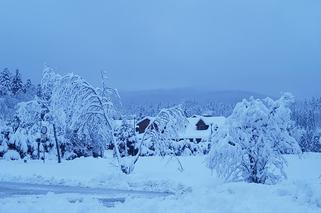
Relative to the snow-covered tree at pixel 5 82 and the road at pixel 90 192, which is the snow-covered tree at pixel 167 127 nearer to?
the road at pixel 90 192

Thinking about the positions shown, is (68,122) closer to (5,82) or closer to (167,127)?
(167,127)

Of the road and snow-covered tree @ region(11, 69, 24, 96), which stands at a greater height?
snow-covered tree @ region(11, 69, 24, 96)

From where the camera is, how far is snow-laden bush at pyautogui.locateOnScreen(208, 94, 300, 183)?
22094 millimetres

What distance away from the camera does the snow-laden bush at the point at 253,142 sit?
72.5ft

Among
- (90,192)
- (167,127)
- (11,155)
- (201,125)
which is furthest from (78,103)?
(201,125)

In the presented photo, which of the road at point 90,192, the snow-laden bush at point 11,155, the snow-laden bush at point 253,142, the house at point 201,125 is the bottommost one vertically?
the house at point 201,125

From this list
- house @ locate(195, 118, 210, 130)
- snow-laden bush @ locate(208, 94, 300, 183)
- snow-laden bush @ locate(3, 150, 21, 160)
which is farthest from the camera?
house @ locate(195, 118, 210, 130)

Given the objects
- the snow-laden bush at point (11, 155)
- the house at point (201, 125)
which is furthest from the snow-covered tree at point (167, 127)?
the house at point (201, 125)

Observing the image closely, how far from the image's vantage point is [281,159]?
23.1 m

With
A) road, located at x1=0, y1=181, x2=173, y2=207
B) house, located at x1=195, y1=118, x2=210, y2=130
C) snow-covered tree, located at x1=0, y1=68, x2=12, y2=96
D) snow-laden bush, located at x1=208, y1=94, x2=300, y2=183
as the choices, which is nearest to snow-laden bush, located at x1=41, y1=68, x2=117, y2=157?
road, located at x1=0, y1=181, x2=173, y2=207

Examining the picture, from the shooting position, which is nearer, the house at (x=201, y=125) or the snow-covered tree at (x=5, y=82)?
the snow-covered tree at (x=5, y=82)

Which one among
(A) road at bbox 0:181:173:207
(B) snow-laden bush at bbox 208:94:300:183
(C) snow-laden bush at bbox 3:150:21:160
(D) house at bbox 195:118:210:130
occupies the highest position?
(B) snow-laden bush at bbox 208:94:300:183

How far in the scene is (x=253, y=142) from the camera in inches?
880

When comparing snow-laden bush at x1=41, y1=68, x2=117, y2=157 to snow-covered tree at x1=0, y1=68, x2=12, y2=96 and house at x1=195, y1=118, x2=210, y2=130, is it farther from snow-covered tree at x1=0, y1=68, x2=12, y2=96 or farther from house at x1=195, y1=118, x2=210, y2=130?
house at x1=195, y1=118, x2=210, y2=130
